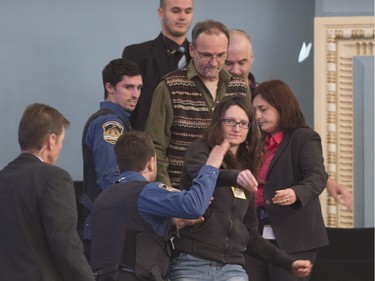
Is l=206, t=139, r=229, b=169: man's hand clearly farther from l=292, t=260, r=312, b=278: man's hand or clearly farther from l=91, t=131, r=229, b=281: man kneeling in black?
l=292, t=260, r=312, b=278: man's hand

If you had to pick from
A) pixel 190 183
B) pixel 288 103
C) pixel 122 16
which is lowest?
pixel 190 183

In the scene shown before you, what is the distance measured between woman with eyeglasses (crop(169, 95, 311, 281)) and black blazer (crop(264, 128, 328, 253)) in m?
0.25

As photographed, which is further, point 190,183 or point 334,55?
point 334,55

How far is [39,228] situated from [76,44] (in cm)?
335

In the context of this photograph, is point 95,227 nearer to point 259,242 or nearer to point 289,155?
point 259,242

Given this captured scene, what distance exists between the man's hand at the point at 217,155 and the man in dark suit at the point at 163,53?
134cm

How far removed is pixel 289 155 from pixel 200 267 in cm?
91

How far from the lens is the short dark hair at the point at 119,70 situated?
524 centimetres

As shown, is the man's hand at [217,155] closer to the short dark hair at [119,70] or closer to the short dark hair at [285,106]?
the short dark hair at [285,106]

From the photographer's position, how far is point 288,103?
4.85 metres

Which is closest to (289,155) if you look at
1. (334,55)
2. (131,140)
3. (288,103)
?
(288,103)

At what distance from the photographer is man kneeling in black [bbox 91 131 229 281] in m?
3.90

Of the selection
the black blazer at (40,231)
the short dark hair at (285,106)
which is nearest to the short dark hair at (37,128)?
the black blazer at (40,231)

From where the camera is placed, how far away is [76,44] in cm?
697
